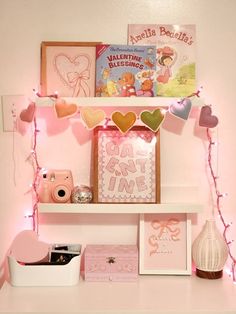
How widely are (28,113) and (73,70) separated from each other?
0.86 ft

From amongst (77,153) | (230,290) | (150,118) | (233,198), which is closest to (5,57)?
(77,153)

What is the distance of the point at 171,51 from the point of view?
1.74 m

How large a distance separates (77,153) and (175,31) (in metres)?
0.64

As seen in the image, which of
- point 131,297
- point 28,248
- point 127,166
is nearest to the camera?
point 131,297

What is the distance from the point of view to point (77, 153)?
1773mm

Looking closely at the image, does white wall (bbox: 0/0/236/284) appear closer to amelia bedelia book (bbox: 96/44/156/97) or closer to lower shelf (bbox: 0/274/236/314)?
amelia bedelia book (bbox: 96/44/156/97)

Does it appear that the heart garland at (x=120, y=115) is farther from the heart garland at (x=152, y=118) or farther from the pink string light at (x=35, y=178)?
the pink string light at (x=35, y=178)

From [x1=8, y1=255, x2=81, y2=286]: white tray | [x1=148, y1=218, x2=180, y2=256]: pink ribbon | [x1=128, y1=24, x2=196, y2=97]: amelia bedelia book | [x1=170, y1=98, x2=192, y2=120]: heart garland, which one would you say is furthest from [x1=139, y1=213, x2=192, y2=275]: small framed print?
[x1=128, y1=24, x2=196, y2=97]: amelia bedelia book

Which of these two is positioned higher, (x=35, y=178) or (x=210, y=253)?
(x=35, y=178)

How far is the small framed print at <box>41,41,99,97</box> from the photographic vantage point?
5.64 ft

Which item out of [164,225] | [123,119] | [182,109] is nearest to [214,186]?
[164,225]

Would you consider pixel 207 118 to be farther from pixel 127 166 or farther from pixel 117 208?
pixel 117 208

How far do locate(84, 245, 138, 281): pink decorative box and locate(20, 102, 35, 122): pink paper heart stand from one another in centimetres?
57

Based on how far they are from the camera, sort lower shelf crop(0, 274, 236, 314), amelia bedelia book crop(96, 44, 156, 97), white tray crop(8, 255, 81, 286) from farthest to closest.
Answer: amelia bedelia book crop(96, 44, 156, 97) < white tray crop(8, 255, 81, 286) < lower shelf crop(0, 274, 236, 314)
